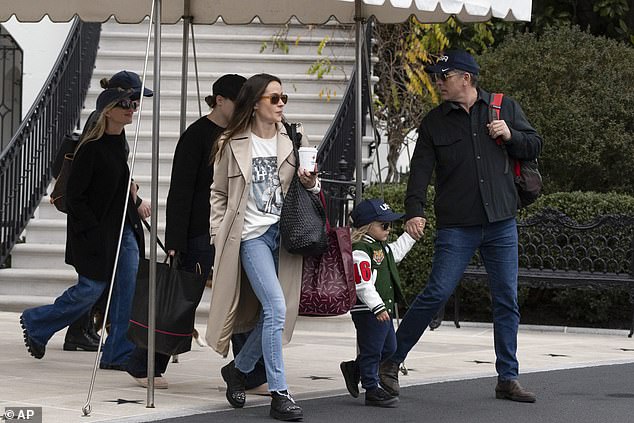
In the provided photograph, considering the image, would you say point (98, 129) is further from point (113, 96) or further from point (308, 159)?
point (308, 159)

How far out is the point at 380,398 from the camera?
7.69 metres

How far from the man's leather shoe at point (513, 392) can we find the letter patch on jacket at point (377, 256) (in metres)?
1.06

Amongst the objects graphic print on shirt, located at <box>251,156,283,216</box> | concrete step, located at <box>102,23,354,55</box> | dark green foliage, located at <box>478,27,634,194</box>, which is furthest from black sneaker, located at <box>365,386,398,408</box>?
concrete step, located at <box>102,23,354,55</box>

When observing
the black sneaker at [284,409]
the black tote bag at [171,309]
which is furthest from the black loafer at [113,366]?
the black sneaker at [284,409]

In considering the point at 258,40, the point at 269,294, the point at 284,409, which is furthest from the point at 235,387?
the point at 258,40

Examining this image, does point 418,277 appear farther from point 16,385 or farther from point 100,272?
point 16,385

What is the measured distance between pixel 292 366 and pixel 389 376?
167cm

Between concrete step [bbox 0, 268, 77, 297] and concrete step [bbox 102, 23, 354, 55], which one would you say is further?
concrete step [bbox 102, 23, 354, 55]

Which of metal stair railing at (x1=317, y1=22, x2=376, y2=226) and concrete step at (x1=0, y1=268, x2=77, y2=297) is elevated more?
metal stair railing at (x1=317, y1=22, x2=376, y2=226)

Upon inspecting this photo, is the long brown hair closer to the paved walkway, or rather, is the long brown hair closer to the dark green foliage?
the paved walkway

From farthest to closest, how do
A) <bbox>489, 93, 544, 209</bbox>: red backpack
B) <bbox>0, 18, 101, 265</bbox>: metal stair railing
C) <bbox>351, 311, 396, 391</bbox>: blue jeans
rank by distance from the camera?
<bbox>0, 18, 101, 265</bbox>: metal stair railing
<bbox>489, 93, 544, 209</bbox>: red backpack
<bbox>351, 311, 396, 391</bbox>: blue jeans

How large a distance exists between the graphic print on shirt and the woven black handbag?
69 mm

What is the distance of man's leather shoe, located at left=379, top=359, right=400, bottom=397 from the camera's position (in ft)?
26.0

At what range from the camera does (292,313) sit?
24.3 feet
